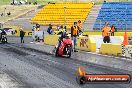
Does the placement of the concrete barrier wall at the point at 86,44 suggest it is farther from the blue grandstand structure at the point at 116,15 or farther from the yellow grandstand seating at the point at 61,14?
the yellow grandstand seating at the point at 61,14

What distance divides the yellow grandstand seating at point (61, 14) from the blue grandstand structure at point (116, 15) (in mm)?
3002

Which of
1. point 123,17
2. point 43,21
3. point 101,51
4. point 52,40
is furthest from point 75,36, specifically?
point 43,21

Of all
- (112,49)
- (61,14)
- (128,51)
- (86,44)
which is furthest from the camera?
(61,14)

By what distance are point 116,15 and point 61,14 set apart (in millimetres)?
9705

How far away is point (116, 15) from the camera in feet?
185

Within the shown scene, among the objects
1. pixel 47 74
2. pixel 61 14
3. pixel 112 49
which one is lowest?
pixel 47 74

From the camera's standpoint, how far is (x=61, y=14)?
62.0 m

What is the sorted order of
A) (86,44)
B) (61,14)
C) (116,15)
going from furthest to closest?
1. (61,14)
2. (116,15)
3. (86,44)

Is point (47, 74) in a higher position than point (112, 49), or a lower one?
lower

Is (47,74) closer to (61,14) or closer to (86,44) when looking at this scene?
(86,44)

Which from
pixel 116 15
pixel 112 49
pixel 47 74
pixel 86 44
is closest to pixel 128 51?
pixel 112 49

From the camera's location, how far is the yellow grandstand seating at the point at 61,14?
2359 inches

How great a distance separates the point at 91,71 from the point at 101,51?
898 centimetres

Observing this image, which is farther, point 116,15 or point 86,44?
point 116,15
